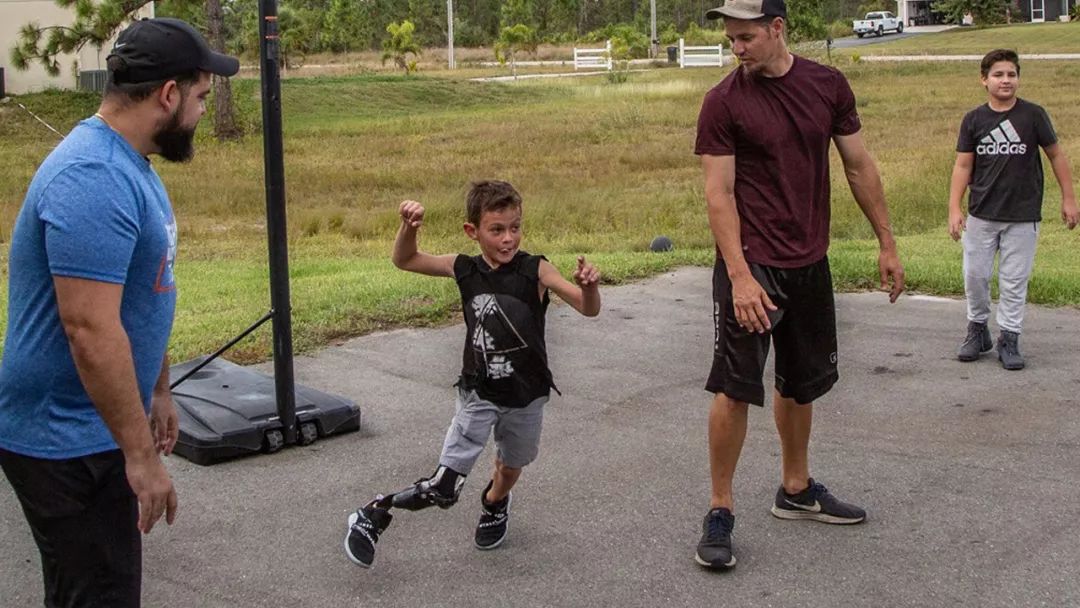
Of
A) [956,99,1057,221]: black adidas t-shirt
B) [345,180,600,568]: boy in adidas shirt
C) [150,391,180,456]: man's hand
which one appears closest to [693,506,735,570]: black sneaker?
[345,180,600,568]: boy in adidas shirt

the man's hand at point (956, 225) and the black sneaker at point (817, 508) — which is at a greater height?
the man's hand at point (956, 225)

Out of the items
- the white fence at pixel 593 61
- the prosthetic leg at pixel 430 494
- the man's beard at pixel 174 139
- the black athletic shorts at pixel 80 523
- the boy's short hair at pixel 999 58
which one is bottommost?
the prosthetic leg at pixel 430 494

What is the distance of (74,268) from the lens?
3.02 metres

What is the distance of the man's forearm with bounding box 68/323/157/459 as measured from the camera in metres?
3.05

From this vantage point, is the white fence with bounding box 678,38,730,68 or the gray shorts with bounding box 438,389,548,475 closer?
the gray shorts with bounding box 438,389,548,475

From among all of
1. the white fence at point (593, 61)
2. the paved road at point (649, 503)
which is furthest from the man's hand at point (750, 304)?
the white fence at point (593, 61)

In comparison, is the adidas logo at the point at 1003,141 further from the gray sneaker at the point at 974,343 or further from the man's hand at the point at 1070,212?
the gray sneaker at the point at 974,343

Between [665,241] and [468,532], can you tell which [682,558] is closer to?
[468,532]

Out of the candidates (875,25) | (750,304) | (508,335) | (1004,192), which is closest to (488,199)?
(508,335)

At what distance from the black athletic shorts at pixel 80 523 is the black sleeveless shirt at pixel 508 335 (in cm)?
173

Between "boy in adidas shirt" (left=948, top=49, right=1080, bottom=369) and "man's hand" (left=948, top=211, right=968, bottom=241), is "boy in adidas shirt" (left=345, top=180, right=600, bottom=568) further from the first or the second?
"man's hand" (left=948, top=211, right=968, bottom=241)

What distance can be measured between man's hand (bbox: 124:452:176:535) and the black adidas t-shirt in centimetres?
571

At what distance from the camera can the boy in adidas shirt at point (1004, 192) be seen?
298 inches

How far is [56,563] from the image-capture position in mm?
3248
